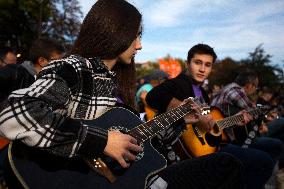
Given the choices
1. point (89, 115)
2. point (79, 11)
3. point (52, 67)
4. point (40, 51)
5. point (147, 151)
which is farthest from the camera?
point (79, 11)

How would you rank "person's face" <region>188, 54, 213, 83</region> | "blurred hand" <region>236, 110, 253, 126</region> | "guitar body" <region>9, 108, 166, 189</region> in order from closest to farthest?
1. "guitar body" <region>9, 108, 166, 189</region>
2. "person's face" <region>188, 54, 213, 83</region>
3. "blurred hand" <region>236, 110, 253, 126</region>

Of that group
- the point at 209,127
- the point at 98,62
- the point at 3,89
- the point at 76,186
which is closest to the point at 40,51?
the point at 3,89

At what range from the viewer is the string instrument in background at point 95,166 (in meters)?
1.68

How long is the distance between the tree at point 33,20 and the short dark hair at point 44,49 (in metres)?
19.7

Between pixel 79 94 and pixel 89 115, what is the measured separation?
0.45ft

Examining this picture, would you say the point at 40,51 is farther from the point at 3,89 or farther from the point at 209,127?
the point at 209,127

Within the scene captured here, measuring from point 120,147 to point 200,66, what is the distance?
290 cm

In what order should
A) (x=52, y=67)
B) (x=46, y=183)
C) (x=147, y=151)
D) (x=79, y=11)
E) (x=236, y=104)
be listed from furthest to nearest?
(x=79, y=11)
(x=236, y=104)
(x=147, y=151)
(x=52, y=67)
(x=46, y=183)

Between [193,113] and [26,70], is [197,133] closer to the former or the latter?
[193,113]

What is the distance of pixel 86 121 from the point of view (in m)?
1.92

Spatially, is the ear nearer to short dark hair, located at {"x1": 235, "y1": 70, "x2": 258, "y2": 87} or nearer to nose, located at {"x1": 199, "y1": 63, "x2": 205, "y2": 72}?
nose, located at {"x1": 199, "y1": 63, "x2": 205, "y2": 72}

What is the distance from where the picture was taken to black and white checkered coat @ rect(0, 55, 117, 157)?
1.68 m

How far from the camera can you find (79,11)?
25125 millimetres

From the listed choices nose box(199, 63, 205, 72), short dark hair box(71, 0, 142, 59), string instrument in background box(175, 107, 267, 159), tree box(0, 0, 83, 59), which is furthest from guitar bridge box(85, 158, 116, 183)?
tree box(0, 0, 83, 59)
